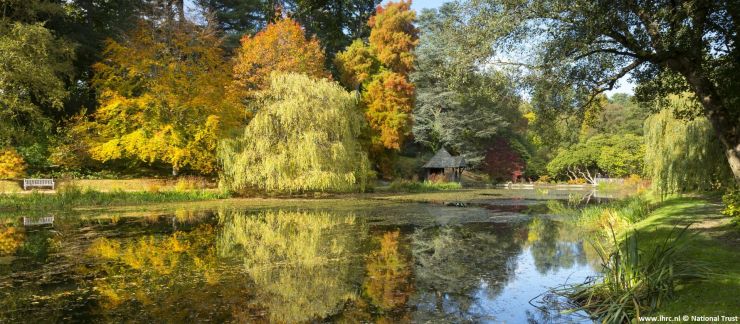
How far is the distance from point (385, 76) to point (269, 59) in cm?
955

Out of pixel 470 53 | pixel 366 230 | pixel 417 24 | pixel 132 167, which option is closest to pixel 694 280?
pixel 470 53

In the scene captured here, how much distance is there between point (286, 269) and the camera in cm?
889

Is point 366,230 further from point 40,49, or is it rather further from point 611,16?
point 40,49

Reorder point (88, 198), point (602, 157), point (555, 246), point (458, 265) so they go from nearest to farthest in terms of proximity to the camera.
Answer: point (458, 265)
point (555, 246)
point (88, 198)
point (602, 157)

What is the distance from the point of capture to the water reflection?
6.40 metres

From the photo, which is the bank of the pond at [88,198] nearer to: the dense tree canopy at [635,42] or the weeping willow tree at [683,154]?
the dense tree canopy at [635,42]

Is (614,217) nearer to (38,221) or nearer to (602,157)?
(38,221)

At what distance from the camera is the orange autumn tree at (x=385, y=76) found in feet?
114

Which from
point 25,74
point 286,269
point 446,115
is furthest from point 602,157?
point 25,74

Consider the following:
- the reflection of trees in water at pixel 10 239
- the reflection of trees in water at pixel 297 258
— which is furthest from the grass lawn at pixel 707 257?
the reflection of trees in water at pixel 10 239

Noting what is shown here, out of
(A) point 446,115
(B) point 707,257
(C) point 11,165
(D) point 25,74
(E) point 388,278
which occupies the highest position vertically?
(A) point 446,115

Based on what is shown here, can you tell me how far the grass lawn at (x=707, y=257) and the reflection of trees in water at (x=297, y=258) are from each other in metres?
4.15

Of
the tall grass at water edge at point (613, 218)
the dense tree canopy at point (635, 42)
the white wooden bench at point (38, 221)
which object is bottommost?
the white wooden bench at point (38, 221)

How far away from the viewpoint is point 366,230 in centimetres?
1391
